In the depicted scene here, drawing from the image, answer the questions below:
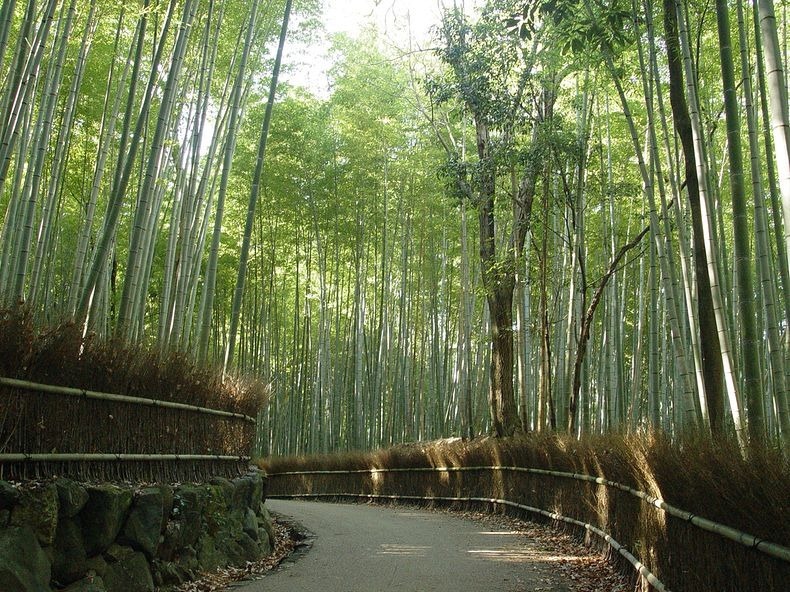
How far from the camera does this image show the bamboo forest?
422 cm

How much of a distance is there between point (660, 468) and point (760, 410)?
501mm

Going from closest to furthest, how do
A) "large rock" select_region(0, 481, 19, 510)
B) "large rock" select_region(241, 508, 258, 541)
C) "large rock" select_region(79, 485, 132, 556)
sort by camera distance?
"large rock" select_region(0, 481, 19, 510) < "large rock" select_region(79, 485, 132, 556) < "large rock" select_region(241, 508, 258, 541)

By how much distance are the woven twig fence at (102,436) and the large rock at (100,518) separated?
234mm

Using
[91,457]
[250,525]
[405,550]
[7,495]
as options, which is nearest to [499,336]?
[405,550]

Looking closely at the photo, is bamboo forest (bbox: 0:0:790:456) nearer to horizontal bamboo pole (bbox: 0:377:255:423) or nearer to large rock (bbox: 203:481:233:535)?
horizontal bamboo pole (bbox: 0:377:255:423)

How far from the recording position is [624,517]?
435 cm

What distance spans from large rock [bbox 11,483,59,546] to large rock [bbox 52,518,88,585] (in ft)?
0.21

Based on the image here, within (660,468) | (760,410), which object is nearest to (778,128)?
(760,410)

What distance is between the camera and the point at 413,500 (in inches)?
401

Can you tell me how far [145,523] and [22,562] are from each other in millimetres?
912

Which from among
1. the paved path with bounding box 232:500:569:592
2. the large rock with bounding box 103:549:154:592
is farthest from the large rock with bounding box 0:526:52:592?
the paved path with bounding box 232:500:569:592

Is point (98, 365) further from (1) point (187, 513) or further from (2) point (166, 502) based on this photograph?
(1) point (187, 513)

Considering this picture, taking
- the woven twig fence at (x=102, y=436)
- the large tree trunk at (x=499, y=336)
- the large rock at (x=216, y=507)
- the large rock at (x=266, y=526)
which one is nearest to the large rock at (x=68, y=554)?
the woven twig fence at (x=102, y=436)

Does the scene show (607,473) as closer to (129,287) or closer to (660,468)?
(660,468)
